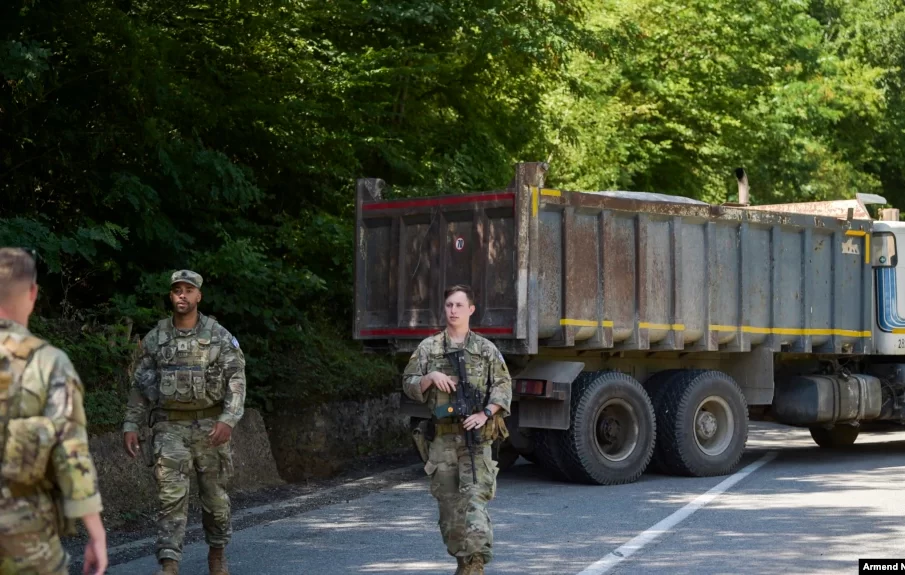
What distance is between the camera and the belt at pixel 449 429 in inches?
281

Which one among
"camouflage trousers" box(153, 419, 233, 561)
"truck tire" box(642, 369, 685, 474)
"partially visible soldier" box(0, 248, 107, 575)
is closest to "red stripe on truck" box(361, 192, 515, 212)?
"truck tire" box(642, 369, 685, 474)

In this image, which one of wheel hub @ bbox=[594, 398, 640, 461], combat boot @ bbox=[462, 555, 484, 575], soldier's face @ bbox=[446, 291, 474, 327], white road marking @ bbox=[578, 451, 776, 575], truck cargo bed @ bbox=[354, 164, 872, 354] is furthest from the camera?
wheel hub @ bbox=[594, 398, 640, 461]

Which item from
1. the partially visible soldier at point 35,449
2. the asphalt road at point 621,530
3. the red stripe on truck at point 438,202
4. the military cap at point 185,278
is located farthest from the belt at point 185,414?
the red stripe on truck at point 438,202

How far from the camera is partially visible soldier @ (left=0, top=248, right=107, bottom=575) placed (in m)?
4.20

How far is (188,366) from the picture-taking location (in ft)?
24.4

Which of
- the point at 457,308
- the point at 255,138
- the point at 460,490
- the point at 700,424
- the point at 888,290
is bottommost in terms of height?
the point at 460,490

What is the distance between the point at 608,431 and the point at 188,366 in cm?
570

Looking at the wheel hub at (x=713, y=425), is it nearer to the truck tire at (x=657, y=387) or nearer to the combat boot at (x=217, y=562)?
the truck tire at (x=657, y=387)

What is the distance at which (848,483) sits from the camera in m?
12.0

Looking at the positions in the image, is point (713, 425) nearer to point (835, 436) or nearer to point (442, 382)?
point (835, 436)

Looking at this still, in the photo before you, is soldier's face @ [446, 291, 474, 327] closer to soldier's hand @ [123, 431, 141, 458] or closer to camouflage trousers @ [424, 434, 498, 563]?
camouflage trousers @ [424, 434, 498, 563]

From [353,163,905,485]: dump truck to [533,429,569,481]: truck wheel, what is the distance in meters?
0.02

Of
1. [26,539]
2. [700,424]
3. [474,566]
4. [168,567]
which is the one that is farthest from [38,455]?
[700,424]

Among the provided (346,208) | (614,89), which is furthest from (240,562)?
(614,89)
